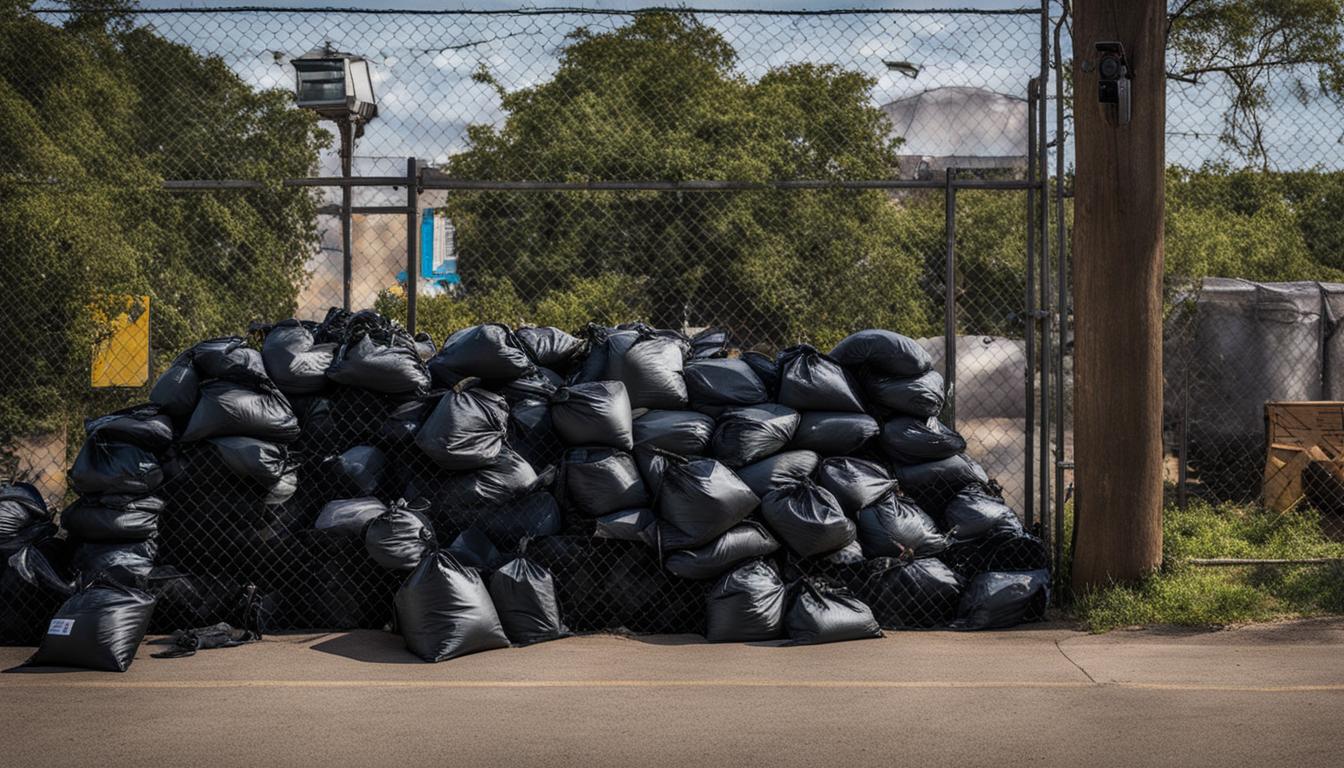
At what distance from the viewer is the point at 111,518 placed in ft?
20.4

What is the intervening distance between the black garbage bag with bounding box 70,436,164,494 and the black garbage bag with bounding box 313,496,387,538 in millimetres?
846

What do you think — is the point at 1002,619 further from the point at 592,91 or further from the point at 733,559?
the point at 592,91

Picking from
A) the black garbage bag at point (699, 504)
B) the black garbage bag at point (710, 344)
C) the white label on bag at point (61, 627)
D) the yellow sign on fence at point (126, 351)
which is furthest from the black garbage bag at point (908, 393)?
the yellow sign on fence at point (126, 351)

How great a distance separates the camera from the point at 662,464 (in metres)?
6.62

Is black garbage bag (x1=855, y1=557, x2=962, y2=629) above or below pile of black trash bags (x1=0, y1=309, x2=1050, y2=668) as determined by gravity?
below

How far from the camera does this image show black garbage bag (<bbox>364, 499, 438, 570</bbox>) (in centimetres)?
614

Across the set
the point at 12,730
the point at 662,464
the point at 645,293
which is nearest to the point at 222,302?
the point at 645,293

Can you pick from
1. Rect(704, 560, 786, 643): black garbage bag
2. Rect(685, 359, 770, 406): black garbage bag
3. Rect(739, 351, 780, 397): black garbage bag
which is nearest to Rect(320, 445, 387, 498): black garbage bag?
Rect(685, 359, 770, 406): black garbage bag

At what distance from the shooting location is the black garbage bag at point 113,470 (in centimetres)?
622

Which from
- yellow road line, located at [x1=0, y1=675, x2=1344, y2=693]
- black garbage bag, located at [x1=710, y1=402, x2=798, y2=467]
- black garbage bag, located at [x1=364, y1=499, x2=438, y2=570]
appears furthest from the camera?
black garbage bag, located at [x1=710, y1=402, x2=798, y2=467]

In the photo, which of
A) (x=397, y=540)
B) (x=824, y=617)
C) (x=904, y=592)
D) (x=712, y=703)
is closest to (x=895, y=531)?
(x=904, y=592)

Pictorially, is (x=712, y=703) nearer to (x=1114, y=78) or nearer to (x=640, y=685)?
(x=640, y=685)

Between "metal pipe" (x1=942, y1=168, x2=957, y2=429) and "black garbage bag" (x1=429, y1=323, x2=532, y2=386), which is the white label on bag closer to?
"black garbage bag" (x1=429, y1=323, x2=532, y2=386)

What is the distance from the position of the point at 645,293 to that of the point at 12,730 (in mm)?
8950
